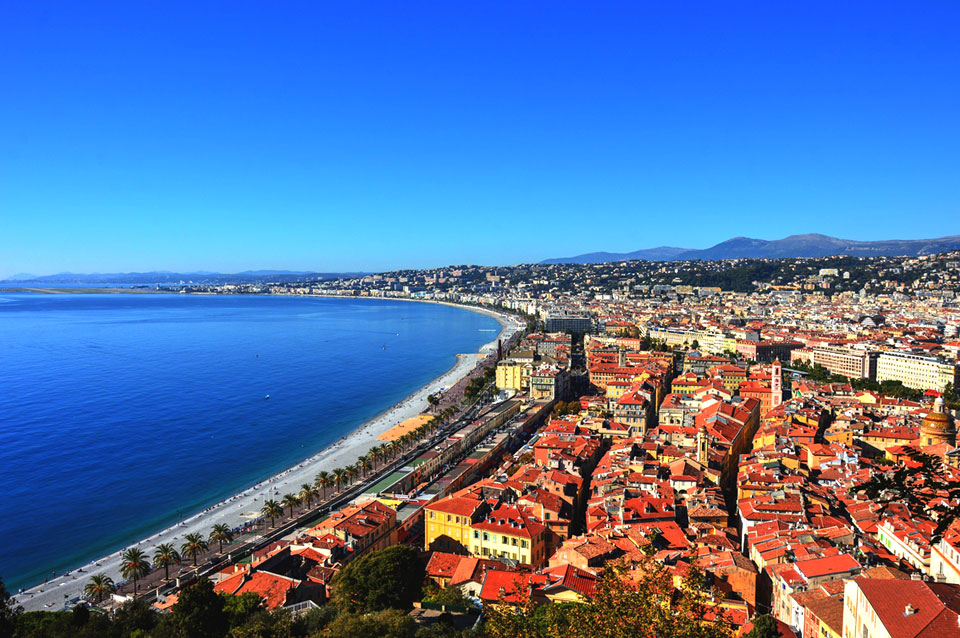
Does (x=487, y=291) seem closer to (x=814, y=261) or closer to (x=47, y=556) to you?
(x=814, y=261)

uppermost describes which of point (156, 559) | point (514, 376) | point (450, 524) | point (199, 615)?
point (199, 615)

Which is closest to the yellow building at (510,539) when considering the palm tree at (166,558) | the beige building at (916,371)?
the palm tree at (166,558)

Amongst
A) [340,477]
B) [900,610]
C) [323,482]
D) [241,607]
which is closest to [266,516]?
[323,482]

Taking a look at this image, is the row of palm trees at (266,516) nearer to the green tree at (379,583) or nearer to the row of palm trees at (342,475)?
the row of palm trees at (342,475)

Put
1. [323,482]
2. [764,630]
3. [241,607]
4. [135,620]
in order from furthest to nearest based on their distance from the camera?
[323,482], [241,607], [135,620], [764,630]

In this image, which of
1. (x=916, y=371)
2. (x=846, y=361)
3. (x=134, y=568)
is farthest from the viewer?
(x=846, y=361)

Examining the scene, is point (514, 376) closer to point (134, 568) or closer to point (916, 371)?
point (916, 371)
